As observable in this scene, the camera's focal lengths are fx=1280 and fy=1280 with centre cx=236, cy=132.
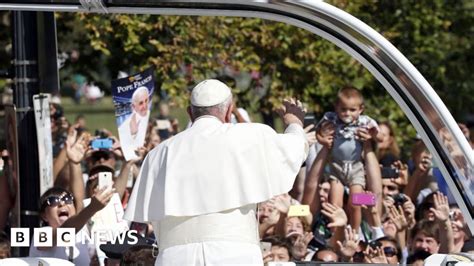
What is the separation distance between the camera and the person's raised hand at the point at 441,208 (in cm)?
855

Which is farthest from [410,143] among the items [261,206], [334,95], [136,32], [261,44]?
[261,206]

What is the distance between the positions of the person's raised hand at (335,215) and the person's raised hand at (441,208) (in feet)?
2.02

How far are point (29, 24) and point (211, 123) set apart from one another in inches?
105

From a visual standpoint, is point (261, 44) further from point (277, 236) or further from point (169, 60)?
point (277, 236)

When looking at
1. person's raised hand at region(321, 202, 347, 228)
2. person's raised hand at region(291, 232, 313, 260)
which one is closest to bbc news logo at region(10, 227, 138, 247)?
person's raised hand at region(291, 232, 313, 260)

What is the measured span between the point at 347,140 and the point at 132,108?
1.65m

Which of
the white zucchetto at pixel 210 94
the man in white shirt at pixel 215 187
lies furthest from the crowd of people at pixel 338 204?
the white zucchetto at pixel 210 94

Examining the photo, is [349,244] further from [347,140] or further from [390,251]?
[347,140]

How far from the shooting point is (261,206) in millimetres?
9188

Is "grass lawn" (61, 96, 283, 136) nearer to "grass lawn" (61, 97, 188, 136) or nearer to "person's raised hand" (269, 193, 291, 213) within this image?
"grass lawn" (61, 97, 188, 136)

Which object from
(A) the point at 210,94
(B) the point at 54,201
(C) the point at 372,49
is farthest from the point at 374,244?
(C) the point at 372,49

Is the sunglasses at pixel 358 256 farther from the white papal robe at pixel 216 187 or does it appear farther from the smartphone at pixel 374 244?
the white papal robe at pixel 216 187

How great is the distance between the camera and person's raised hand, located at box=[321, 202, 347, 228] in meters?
8.88

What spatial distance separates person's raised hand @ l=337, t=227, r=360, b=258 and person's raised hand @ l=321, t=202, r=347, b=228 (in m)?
0.15
